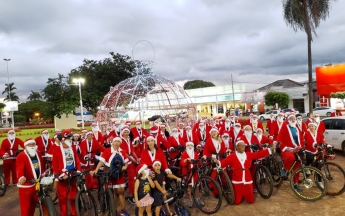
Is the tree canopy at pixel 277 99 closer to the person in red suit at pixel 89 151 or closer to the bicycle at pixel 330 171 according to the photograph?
the bicycle at pixel 330 171

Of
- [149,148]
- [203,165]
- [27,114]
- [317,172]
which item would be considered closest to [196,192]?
[203,165]

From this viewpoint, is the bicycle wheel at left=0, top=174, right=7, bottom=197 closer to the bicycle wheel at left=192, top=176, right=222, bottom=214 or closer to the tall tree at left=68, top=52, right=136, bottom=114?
the bicycle wheel at left=192, top=176, right=222, bottom=214

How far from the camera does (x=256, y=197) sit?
6.25 meters

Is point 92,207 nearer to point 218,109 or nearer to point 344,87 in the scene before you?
point 344,87

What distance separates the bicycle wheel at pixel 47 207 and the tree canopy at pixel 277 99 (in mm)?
35864

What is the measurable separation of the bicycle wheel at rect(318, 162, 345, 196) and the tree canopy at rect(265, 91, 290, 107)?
32481 mm

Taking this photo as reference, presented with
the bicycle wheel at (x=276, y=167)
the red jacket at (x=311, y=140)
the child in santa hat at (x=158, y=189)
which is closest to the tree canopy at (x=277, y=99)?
the red jacket at (x=311, y=140)

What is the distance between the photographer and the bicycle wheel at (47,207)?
466 centimetres

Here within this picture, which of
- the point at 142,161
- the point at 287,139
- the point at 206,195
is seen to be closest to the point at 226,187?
the point at 206,195

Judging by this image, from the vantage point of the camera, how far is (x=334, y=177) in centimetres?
601

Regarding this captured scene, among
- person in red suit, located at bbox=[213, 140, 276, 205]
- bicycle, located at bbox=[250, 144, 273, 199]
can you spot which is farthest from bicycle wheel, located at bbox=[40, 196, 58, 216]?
bicycle, located at bbox=[250, 144, 273, 199]

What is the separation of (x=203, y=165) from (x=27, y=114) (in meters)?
77.3

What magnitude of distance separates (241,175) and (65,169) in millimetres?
3533

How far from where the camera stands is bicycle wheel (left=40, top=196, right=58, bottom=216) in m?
4.66
